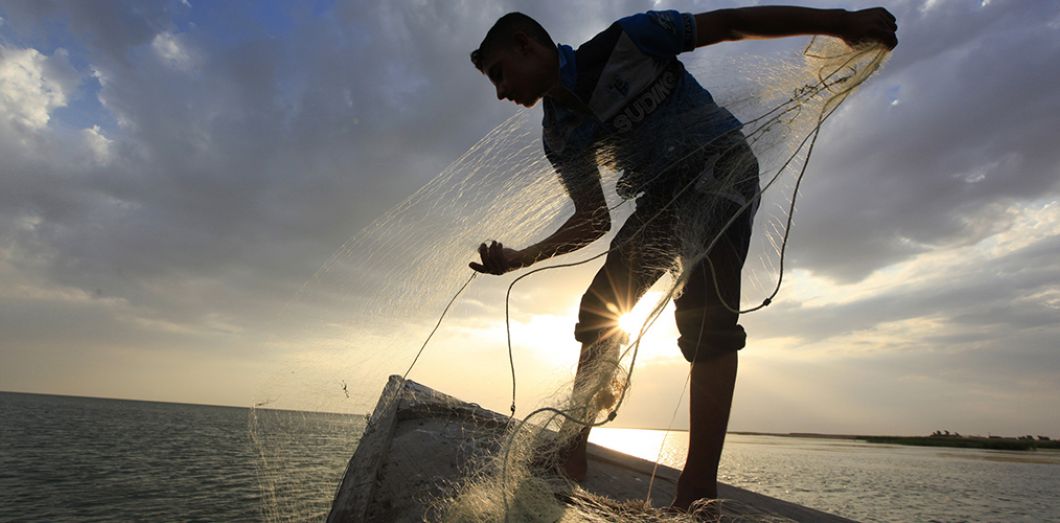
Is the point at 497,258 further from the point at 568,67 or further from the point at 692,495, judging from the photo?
the point at 692,495

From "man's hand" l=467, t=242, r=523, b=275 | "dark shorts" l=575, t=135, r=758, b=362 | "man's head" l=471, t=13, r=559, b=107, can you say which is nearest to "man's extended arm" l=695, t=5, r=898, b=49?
"dark shorts" l=575, t=135, r=758, b=362

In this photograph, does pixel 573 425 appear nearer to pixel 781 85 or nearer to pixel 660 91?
pixel 660 91

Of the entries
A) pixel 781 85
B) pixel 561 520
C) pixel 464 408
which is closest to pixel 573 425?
pixel 561 520

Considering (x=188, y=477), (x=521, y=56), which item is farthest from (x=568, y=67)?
(x=188, y=477)

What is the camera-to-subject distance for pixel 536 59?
1969mm

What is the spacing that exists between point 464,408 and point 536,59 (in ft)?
6.59

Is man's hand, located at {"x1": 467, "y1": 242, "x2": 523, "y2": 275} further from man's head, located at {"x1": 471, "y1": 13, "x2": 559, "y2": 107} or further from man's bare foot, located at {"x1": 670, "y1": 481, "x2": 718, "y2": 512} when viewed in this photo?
man's bare foot, located at {"x1": 670, "y1": 481, "x2": 718, "y2": 512}

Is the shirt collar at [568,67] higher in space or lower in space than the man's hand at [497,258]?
higher

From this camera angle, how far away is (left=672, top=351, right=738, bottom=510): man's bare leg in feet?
6.06

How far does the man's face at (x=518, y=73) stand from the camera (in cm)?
197

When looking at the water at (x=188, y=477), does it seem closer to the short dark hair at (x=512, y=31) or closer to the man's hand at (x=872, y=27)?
the short dark hair at (x=512, y=31)

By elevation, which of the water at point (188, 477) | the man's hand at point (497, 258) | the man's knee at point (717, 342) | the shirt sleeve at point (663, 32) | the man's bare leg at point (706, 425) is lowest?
the water at point (188, 477)

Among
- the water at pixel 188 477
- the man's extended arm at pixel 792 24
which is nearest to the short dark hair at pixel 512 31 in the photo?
the man's extended arm at pixel 792 24

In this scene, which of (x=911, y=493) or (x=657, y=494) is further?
(x=911, y=493)
